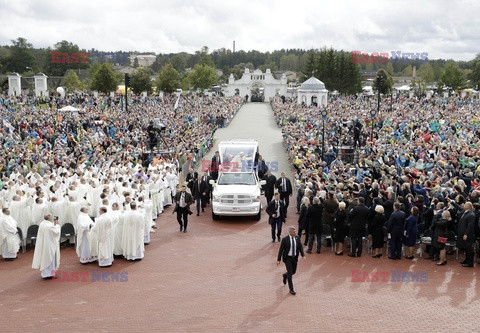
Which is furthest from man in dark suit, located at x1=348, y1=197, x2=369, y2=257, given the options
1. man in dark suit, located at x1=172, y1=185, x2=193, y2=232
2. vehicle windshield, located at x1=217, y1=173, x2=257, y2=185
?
vehicle windshield, located at x1=217, y1=173, x2=257, y2=185

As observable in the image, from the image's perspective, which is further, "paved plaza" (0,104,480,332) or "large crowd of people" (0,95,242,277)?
"large crowd of people" (0,95,242,277)

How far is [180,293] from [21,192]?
7.78 metres

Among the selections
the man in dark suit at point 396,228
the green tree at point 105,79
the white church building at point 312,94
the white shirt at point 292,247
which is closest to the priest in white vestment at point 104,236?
the white shirt at point 292,247

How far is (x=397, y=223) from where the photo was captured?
40.9 ft

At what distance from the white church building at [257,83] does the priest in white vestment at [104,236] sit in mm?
78187

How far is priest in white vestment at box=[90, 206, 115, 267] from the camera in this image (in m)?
12.2

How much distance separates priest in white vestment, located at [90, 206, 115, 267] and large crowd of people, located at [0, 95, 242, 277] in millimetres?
25

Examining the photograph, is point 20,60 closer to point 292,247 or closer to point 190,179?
point 190,179

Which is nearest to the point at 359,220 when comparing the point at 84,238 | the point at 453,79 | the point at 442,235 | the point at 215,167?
the point at 442,235

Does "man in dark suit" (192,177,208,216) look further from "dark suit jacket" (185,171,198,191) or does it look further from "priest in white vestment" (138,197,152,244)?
"priest in white vestment" (138,197,152,244)

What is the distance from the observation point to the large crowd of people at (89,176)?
41.0 ft

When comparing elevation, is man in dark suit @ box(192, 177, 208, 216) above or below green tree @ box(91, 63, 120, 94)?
below

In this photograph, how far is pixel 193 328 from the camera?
8961 mm

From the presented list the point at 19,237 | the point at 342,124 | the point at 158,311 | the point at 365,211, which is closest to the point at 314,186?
the point at 365,211
